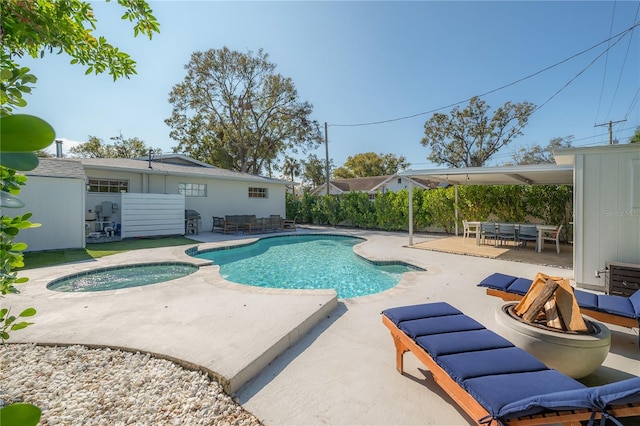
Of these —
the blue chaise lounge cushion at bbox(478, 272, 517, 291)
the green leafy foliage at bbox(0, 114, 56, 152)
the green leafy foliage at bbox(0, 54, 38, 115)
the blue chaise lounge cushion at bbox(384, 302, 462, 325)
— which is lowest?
the blue chaise lounge cushion at bbox(384, 302, 462, 325)

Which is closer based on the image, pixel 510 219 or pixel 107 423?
pixel 107 423

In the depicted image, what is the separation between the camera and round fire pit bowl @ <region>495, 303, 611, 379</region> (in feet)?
9.08

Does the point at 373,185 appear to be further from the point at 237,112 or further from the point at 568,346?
the point at 568,346

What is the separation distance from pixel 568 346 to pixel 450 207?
12352mm

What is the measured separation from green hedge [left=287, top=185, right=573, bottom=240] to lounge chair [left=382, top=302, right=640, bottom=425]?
11.4 metres

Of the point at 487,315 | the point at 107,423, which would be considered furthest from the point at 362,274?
the point at 107,423

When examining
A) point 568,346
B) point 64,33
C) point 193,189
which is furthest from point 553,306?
point 193,189

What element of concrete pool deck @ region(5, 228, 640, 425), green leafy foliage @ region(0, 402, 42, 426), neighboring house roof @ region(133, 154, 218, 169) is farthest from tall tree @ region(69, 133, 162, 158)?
green leafy foliage @ region(0, 402, 42, 426)

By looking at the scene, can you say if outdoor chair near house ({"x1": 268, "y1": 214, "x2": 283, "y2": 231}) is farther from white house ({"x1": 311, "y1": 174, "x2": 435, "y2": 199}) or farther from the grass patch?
white house ({"x1": 311, "y1": 174, "x2": 435, "y2": 199})

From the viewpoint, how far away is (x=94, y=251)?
9734 mm

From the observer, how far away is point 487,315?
4625 mm

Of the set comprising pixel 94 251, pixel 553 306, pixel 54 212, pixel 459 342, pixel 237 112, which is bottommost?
pixel 94 251

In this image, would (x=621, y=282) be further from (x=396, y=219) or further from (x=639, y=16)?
(x=396, y=219)

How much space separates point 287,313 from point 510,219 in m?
12.2
